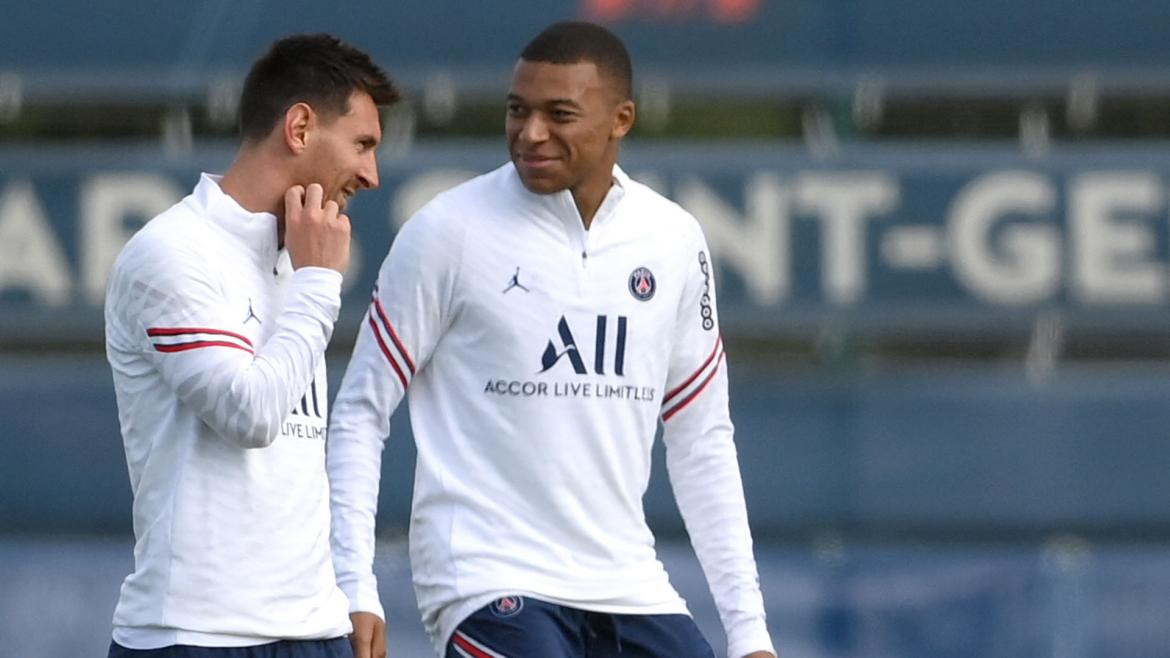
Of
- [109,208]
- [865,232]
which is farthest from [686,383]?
[109,208]

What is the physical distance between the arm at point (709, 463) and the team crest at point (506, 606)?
475 mm

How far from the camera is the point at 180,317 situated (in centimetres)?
357

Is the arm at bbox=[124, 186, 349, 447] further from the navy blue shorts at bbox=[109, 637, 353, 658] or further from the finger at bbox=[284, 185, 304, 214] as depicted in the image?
the navy blue shorts at bbox=[109, 637, 353, 658]

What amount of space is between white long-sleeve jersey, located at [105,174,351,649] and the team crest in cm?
49

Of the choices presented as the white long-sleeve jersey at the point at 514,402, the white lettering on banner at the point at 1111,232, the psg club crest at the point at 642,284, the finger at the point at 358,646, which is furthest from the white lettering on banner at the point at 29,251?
the finger at the point at 358,646

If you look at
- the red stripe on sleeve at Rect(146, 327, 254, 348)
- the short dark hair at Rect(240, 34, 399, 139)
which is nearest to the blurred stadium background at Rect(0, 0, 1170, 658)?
the short dark hair at Rect(240, 34, 399, 139)

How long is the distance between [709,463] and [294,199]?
3.71ft

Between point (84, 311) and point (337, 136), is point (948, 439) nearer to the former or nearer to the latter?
point (84, 311)

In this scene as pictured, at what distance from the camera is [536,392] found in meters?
4.21

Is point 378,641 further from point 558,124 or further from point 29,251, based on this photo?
point 29,251

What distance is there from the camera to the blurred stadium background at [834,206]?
30.6 feet

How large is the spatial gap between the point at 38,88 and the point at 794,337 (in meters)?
3.21

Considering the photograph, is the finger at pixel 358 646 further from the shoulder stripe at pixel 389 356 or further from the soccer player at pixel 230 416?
the shoulder stripe at pixel 389 356

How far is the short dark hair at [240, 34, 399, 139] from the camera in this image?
12.7 ft
